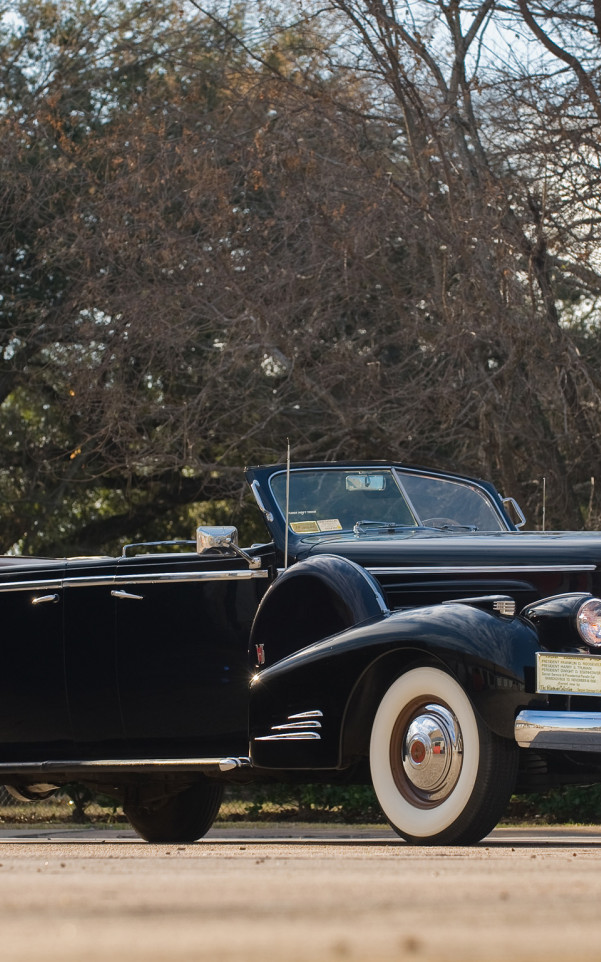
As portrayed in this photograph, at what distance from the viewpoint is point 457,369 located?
41.0ft

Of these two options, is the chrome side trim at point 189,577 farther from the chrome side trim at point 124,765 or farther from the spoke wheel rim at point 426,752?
the spoke wheel rim at point 426,752

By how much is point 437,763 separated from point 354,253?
7.25m

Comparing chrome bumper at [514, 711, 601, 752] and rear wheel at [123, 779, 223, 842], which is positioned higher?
chrome bumper at [514, 711, 601, 752]

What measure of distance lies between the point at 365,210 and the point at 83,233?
3.45 meters

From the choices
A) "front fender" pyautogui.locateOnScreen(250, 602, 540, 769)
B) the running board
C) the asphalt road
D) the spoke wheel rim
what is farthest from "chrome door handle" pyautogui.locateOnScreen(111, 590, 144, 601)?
the asphalt road

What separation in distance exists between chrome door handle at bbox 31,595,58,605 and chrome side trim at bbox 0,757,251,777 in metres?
0.85

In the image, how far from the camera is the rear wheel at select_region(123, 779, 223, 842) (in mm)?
8398

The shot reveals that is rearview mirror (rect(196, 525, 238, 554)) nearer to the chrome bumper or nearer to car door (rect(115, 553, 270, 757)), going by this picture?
car door (rect(115, 553, 270, 757))

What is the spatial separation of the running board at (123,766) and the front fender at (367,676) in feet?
1.36

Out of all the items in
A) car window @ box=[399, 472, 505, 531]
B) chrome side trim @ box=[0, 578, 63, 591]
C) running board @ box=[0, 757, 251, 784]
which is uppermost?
car window @ box=[399, 472, 505, 531]

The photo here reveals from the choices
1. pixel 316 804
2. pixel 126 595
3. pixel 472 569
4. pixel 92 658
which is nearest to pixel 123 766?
pixel 92 658

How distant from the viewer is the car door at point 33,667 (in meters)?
7.69

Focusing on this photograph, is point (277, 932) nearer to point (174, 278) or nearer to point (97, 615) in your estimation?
point (97, 615)

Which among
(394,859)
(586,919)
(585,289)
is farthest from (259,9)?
(586,919)
